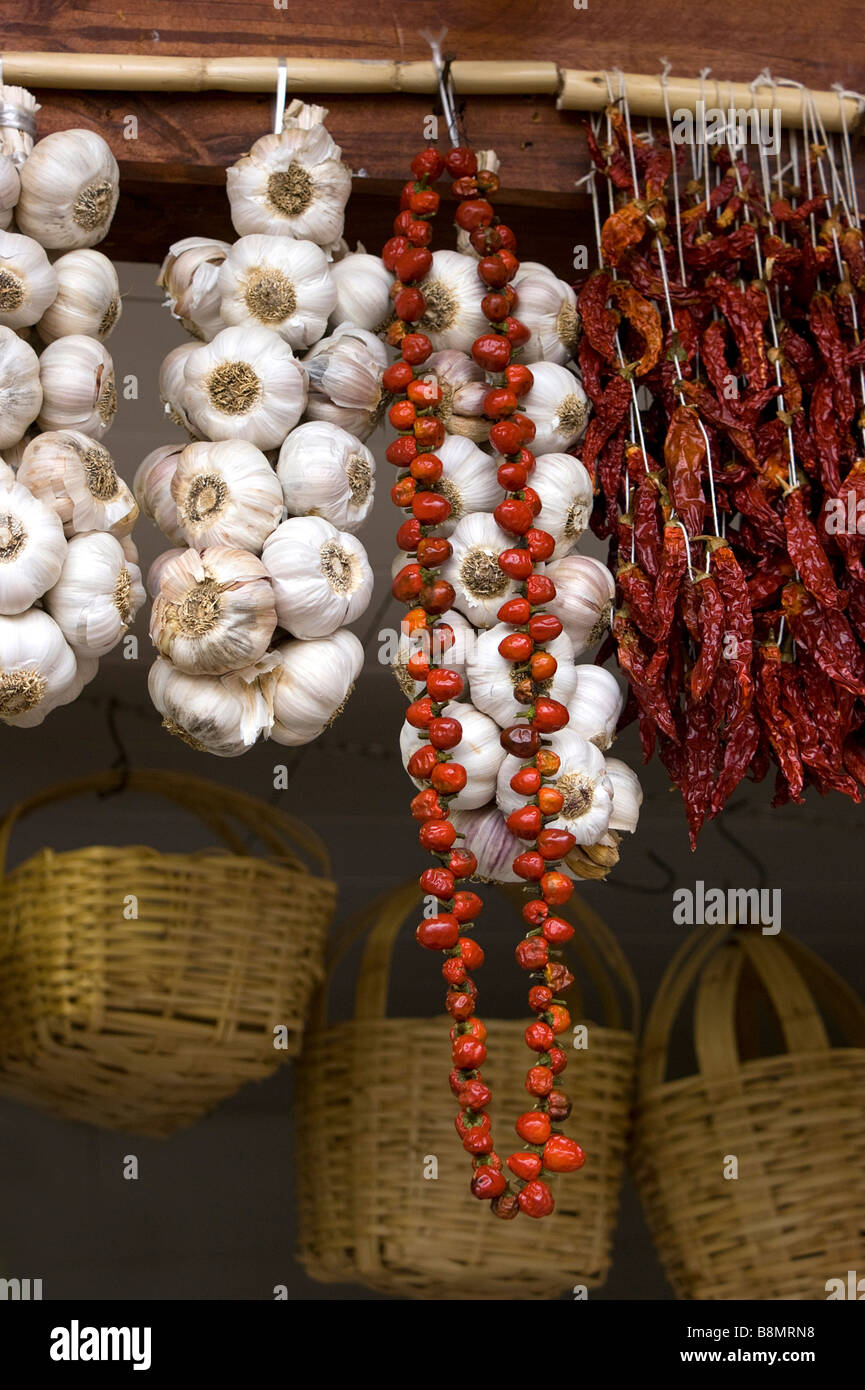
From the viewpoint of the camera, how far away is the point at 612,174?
1582 mm

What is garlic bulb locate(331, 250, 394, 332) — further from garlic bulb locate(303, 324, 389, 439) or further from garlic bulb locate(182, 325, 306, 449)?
garlic bulb locate(182, 325, 306, 449)

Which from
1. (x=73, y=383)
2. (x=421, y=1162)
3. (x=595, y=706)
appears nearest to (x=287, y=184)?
(x=73, y=383)

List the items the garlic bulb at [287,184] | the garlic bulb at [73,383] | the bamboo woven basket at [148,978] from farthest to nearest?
the bamboo woven basket at [148,978], the garlic bulb at [287,184], the garlic bulb at [73,383]

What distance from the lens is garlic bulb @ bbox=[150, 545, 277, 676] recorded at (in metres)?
1.27

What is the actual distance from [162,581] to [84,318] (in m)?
0.31

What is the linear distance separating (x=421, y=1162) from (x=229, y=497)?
0.97 meters

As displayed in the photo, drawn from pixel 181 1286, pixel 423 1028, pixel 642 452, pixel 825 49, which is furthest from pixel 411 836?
pixel 825 49

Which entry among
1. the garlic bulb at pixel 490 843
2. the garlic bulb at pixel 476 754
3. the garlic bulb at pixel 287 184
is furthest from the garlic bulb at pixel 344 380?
the garlic bulb at pixel 490 843

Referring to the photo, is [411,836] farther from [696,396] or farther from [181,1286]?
[696,396]

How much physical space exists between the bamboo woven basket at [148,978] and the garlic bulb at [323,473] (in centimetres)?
59

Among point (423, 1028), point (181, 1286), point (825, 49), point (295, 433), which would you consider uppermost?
point (825, 49)

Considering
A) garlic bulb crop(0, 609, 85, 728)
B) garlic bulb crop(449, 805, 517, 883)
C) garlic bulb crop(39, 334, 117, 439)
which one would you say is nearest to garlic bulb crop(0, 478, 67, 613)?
garlic bulb crop(0, 609, 85, 728)

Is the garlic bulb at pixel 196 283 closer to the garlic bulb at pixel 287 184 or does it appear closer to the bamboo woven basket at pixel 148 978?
the garlic bulb at pixel 287 184

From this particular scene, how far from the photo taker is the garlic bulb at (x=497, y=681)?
1.38m
